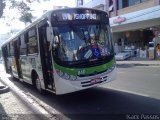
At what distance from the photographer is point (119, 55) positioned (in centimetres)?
3491

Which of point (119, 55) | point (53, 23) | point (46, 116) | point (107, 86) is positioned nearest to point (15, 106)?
point (46, 116)

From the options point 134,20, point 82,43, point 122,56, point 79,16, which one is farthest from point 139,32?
point 82,43

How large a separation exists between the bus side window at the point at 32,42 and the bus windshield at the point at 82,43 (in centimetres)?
239

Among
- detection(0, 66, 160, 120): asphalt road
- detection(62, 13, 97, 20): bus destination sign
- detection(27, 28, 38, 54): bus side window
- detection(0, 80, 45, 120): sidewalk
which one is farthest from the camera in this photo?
detection(27, 28, 38, 54): bus side window

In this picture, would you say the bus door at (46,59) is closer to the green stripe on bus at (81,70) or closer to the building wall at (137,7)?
the green stripe on bus at (81,70)

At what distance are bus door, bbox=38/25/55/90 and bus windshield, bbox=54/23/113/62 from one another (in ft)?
2.43

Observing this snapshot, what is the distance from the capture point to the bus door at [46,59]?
1067 cm

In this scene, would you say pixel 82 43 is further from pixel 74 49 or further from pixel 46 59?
pixel 46 59

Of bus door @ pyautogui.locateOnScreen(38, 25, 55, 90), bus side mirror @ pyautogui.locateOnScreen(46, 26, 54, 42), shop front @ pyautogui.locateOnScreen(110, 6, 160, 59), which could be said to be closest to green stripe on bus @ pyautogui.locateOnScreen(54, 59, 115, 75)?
bus door @ pyautogui.locateOnScreen(38, 25, 55, 90)

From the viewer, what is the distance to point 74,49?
396 inches

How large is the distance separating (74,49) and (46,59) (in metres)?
1.47

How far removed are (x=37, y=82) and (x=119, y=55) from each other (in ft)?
74.4

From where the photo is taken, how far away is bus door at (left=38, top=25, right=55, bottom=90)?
420 inches

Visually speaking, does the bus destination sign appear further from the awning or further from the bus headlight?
the awning
